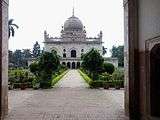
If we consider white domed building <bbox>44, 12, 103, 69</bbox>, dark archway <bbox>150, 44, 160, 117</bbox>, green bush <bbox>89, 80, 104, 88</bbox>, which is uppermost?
white domed building <bbox>44, 12, 103, 69</bbox>

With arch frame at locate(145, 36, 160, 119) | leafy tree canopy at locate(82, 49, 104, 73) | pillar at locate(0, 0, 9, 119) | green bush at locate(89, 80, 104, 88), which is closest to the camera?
arch frame at locate(145, 36, 160, 119)

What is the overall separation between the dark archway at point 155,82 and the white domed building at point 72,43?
60.9m

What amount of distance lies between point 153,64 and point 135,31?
1.37 meters

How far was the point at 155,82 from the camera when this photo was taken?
30.3 feet

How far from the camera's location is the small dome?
70.8 meters

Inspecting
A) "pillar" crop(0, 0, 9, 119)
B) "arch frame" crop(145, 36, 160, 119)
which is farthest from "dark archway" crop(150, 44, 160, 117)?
"pillar" crop(0, 0, 9, 119)

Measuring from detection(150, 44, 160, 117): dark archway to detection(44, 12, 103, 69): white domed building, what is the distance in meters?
60.9

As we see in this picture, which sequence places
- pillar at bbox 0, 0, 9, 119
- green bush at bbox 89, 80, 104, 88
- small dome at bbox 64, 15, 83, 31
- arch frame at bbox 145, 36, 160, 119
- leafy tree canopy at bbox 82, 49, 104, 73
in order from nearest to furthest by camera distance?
arch frame at bbox 145, 36, 160, 119, pillar at bbox 0, 0, 9, 119, green bush at bbox 89, 80, 104, 88, leafy tree canopy at bbox 82, 49, 104, 73, small dome at bbox 64, 15, 83, 31

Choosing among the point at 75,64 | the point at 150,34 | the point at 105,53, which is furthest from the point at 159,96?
the point at 105,53

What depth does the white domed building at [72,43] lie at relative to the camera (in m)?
70.9

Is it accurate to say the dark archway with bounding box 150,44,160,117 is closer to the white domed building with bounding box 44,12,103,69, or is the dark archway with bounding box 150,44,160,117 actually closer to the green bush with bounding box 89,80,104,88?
the green bush with bounding box 89,80,104,88

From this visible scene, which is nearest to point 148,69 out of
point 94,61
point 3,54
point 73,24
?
point 3,54

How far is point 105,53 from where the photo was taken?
80375mm

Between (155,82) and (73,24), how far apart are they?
61877 mm
